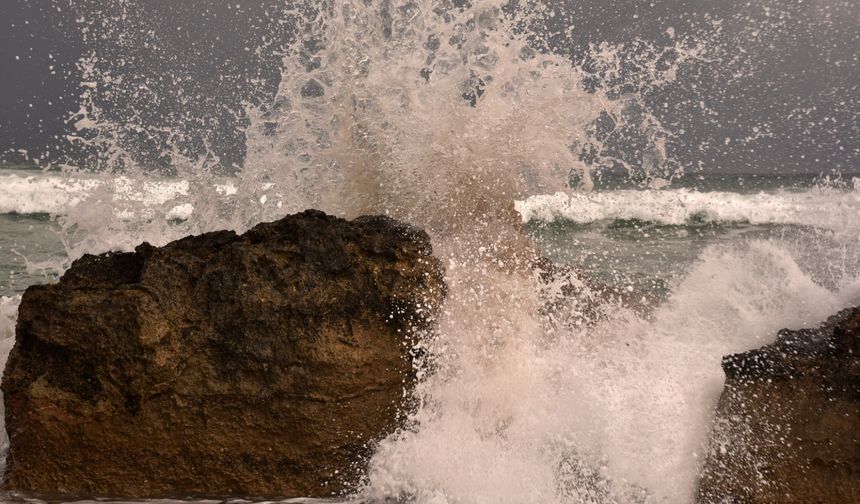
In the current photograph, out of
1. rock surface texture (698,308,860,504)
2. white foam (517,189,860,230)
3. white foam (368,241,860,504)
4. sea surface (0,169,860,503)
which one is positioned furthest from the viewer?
white foam (517,189,860,230)

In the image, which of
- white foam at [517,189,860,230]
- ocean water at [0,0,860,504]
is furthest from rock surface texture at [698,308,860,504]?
white foam at [517,189,860,230]

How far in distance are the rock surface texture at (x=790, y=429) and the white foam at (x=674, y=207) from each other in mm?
10872

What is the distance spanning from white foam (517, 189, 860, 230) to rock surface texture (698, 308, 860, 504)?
428 inches

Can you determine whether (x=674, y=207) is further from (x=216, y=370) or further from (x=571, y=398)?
(x=216, y=370)

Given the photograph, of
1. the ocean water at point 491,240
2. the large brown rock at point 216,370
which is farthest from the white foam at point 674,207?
the large brown rock at point 216,370

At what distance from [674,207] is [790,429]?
17.1 m

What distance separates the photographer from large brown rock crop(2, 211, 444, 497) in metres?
2.28

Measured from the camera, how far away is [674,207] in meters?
18.5

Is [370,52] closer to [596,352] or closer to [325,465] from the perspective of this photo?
[596,352]


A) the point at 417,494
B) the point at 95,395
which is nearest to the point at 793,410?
the point at 417,494

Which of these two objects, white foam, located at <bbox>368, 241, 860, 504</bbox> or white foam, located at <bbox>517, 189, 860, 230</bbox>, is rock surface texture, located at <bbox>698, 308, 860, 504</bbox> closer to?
white foam, located at <bbox>368, 241, 860, 504</bbox>

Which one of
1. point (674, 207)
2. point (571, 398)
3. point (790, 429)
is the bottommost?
point (790, 429)

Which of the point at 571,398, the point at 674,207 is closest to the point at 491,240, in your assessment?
the point at 571,398

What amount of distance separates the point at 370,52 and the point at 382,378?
2.03 metres
